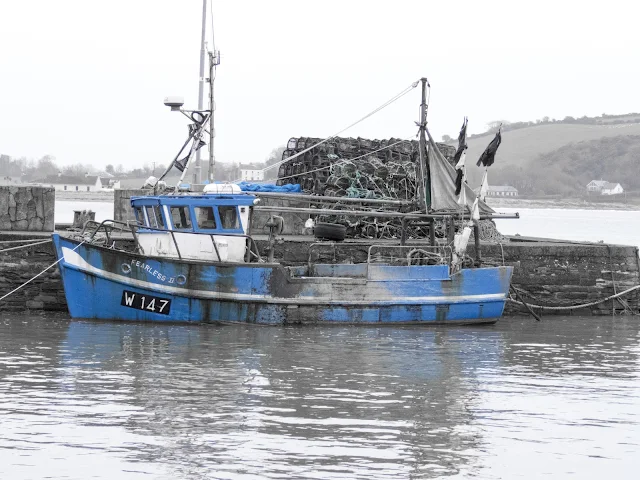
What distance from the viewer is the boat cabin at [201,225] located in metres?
17.1

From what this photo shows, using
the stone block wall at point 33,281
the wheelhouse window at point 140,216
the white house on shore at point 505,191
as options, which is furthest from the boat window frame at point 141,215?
the white house on shore at point 505,191

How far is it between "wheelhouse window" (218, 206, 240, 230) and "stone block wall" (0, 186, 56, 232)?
3740 millimetres

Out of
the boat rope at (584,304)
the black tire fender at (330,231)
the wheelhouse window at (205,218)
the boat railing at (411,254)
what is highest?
the wheelhouse window at (205,218)

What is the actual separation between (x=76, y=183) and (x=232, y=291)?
123m

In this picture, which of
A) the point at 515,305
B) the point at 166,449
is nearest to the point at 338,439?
the point at 166,449

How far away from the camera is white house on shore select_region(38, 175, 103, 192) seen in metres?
133

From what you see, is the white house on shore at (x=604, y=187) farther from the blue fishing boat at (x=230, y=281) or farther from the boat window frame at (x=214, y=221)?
A: the boat window frame at (x=214, y=221)

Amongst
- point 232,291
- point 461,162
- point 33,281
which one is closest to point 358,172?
point 461,162

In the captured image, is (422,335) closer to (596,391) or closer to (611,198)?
(596,391)

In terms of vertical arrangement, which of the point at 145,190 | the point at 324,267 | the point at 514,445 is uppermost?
the point at 145,190

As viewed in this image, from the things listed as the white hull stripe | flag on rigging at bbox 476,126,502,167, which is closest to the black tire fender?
the white hull stripe

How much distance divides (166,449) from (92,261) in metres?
7.84

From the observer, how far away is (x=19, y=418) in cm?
999

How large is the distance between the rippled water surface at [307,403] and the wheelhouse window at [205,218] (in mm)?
1725
